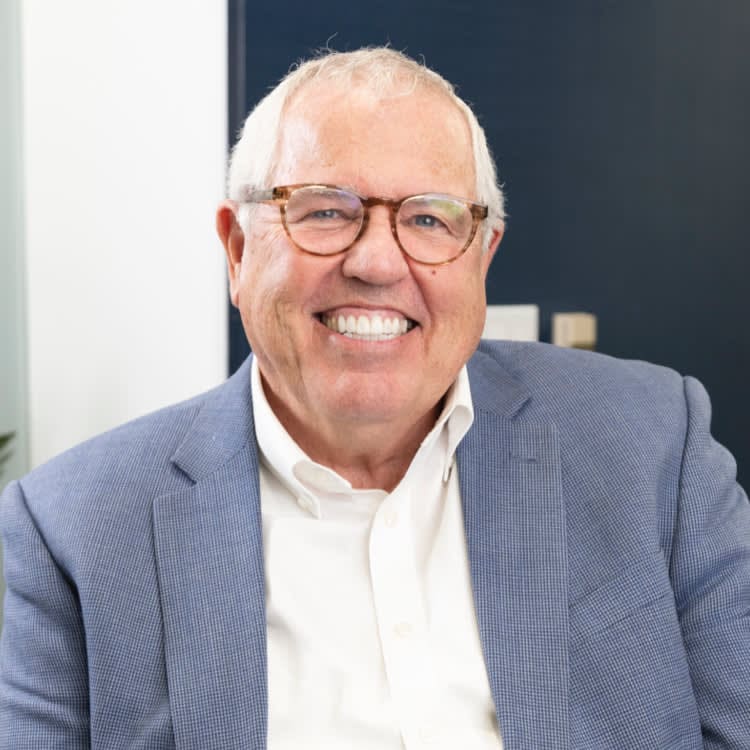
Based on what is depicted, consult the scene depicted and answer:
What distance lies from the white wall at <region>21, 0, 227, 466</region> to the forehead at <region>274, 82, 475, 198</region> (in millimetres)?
583

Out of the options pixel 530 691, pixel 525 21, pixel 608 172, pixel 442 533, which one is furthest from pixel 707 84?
pixel 530 691

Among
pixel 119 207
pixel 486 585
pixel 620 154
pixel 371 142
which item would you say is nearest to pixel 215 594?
pixel 486 585

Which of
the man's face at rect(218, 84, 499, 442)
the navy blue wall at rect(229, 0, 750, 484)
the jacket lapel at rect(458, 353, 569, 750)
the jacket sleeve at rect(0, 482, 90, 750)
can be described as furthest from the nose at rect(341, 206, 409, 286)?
the navy blue wall at rect(229, 0, 750, 484)

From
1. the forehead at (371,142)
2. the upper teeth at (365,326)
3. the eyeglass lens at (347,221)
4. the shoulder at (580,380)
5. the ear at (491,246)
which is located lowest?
the shoulder at (580,380)

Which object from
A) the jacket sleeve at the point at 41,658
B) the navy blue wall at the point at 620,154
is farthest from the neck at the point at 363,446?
the navy blue wall at the point at 620,154

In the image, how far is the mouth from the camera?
1.31 m

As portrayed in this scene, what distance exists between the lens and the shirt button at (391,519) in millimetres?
1369

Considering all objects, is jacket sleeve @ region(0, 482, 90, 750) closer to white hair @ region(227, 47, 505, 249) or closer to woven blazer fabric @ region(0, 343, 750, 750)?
woven blazer fabric @ region(0, 343, 750, 750)

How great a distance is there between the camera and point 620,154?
7.32ft

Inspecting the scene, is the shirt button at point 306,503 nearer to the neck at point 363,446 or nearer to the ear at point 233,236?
the neck at point 363,446

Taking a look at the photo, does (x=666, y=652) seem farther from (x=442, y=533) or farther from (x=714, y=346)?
(x=714, y=346)

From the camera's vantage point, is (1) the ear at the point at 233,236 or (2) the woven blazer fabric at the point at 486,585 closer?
(2) the woven blazer fabric at the point at 486,585

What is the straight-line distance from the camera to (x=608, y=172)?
2223 mm

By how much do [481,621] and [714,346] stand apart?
1.30 meters
